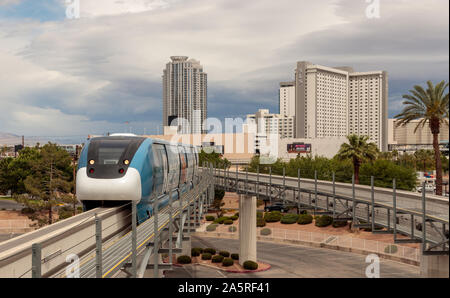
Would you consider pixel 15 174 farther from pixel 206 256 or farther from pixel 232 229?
pixel 206 256

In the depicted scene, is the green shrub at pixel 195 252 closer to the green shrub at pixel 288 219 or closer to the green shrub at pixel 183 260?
the green shrub at pixel 183 260

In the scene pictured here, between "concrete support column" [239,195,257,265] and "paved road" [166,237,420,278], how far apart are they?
2.66 meters

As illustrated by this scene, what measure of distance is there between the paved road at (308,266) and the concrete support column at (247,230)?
2657 millimetres

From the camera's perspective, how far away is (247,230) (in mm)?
46969

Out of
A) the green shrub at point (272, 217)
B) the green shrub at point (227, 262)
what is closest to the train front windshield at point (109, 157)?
the green shrub at point (227, 262)

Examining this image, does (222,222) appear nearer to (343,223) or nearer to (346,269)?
(343,223)

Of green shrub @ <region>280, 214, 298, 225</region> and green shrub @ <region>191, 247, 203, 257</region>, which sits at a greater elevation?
green shrub @ <region>280, 214, 298, 225</region>

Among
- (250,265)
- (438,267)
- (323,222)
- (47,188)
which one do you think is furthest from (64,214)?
(438,267)

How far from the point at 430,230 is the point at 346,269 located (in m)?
27.5

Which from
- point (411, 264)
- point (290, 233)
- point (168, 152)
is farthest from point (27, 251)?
point (290, 233)

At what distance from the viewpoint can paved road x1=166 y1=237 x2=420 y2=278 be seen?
1672 inches

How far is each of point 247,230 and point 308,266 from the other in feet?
24.2

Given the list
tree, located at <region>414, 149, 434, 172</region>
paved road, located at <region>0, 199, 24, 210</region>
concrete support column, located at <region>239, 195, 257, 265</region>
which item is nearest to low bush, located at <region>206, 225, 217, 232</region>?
concrete support column, located at <region>239, 195, 257, 265</region>

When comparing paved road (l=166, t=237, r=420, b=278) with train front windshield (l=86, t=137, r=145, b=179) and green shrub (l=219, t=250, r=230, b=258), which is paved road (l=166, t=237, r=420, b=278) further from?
train front windshield (l=86, t=137, r=145, b=179)
